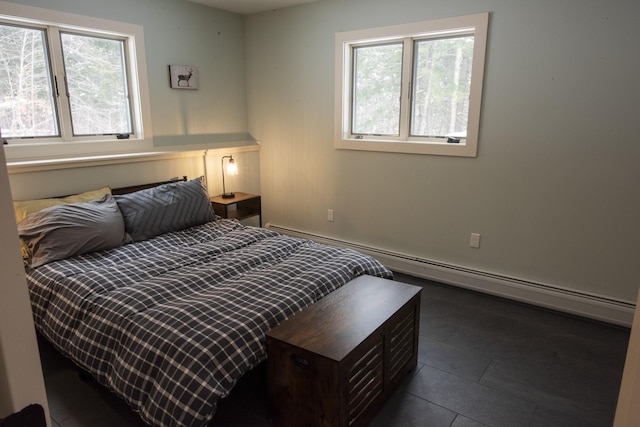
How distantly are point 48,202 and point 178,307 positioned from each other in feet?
5.14

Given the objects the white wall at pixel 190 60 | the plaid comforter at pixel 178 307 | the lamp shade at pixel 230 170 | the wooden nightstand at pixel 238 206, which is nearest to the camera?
the plaid comforter at pixel 178 307

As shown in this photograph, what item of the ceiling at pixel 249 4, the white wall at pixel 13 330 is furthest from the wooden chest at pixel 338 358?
the ceiling at pixel 249 4

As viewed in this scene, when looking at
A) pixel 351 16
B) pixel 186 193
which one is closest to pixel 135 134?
pixel 186 193

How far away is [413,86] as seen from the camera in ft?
11.5

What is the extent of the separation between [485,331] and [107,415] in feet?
7.46

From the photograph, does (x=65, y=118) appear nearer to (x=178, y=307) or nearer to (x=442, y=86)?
(x=178, y=307)

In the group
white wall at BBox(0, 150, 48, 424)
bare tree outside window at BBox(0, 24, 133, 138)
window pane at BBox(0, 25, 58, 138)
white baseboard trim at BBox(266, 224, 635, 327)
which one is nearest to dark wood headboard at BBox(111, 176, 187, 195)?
bare tree outside window at BBox(0, 24, 133, 138)

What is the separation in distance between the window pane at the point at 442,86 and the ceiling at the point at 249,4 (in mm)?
1252

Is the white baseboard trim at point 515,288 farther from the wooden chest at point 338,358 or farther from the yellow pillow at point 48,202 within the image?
the yellow pillow at point 48,202

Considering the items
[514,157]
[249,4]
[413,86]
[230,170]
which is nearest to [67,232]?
[230,170]

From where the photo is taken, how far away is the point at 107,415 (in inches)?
78.3

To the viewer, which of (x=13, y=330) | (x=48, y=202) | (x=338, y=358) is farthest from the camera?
(x=48, y=202)

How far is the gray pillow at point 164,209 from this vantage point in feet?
9.84

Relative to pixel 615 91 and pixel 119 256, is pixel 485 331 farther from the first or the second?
pixel 119 256
